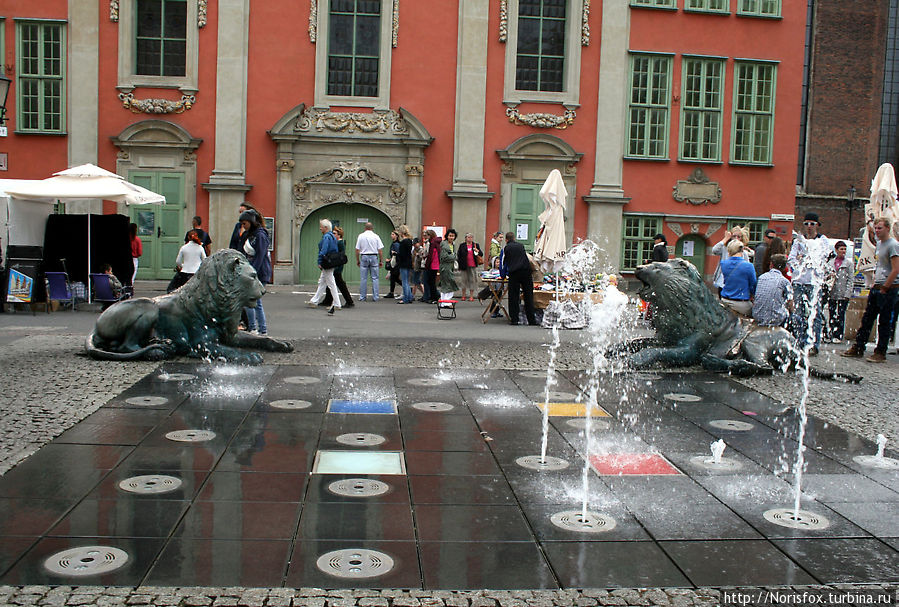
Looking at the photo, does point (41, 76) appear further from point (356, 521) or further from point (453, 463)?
point (356, 521)

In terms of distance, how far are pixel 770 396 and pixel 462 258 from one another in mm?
13282

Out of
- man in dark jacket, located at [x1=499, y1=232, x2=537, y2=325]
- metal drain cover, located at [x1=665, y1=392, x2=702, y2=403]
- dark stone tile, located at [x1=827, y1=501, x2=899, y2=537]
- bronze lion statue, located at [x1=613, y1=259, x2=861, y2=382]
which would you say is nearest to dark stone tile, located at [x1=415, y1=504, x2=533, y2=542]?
dark stone tile, located at [x1=827, y1=501, x2=899, y2=537]

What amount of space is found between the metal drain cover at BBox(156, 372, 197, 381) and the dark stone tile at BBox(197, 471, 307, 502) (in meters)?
3.43

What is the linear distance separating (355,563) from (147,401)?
159 inches

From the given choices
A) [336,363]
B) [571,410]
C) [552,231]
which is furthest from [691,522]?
[552,231]

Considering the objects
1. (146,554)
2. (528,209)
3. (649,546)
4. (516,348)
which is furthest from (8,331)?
(528,209)

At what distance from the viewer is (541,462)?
5727 millimetres

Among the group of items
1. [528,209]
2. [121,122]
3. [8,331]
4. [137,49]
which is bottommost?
[8,331]

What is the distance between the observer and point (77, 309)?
1611 centimetres

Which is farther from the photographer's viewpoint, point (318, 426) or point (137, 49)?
point (137, 49)

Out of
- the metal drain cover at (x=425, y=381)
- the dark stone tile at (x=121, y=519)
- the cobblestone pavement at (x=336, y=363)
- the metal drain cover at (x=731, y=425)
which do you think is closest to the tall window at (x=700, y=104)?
the cobblestone pavement at (x=336, y=363)

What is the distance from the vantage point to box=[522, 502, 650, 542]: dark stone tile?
170 inches

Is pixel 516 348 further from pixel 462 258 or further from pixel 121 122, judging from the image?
pixel 121 122

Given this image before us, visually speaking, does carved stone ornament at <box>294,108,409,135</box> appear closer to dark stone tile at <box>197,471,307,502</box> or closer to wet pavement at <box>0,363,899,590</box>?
wet pavement at <box>0,363,899,590</box>
